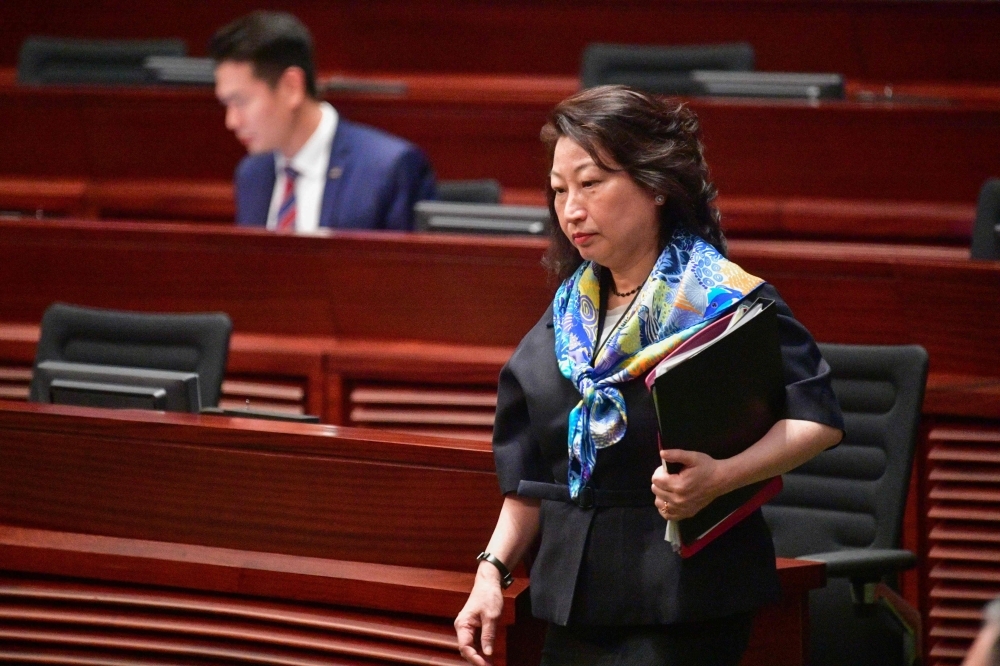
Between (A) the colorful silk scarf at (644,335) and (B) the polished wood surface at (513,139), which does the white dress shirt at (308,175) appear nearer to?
(B) the polished wood surface at (513,139)

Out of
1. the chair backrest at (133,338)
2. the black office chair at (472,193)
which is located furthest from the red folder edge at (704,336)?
the black office chair at (472,193)

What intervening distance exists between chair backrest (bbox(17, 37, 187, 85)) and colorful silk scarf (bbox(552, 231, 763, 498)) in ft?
12.1

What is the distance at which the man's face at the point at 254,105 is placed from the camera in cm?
375

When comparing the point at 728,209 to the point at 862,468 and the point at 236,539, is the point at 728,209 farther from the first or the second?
the point at 236,539

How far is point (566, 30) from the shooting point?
5191 millimetres

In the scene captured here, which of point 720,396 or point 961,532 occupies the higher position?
point 720,396

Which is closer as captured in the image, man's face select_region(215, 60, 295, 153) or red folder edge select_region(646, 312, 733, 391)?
red folder edge select_region(646, 312, 733, 391)

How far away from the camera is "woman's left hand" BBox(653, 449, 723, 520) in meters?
1.47

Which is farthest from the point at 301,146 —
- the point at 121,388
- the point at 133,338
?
the point at 121,388

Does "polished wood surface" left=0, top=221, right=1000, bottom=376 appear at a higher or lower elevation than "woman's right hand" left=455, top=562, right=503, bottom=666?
higher

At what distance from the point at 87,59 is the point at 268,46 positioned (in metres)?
1.55

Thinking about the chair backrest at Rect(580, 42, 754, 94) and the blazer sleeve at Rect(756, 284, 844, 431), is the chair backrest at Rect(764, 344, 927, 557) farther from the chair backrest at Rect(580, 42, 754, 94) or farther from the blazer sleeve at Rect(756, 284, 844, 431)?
the chair backrest at Rect(580, 42, 754, 94)

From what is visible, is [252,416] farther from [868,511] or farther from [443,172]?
[443,172]

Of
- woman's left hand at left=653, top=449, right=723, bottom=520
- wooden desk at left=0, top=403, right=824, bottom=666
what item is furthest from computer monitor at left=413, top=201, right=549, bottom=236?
woman's left hand at left=653, top=449, right=723, bottom=520
